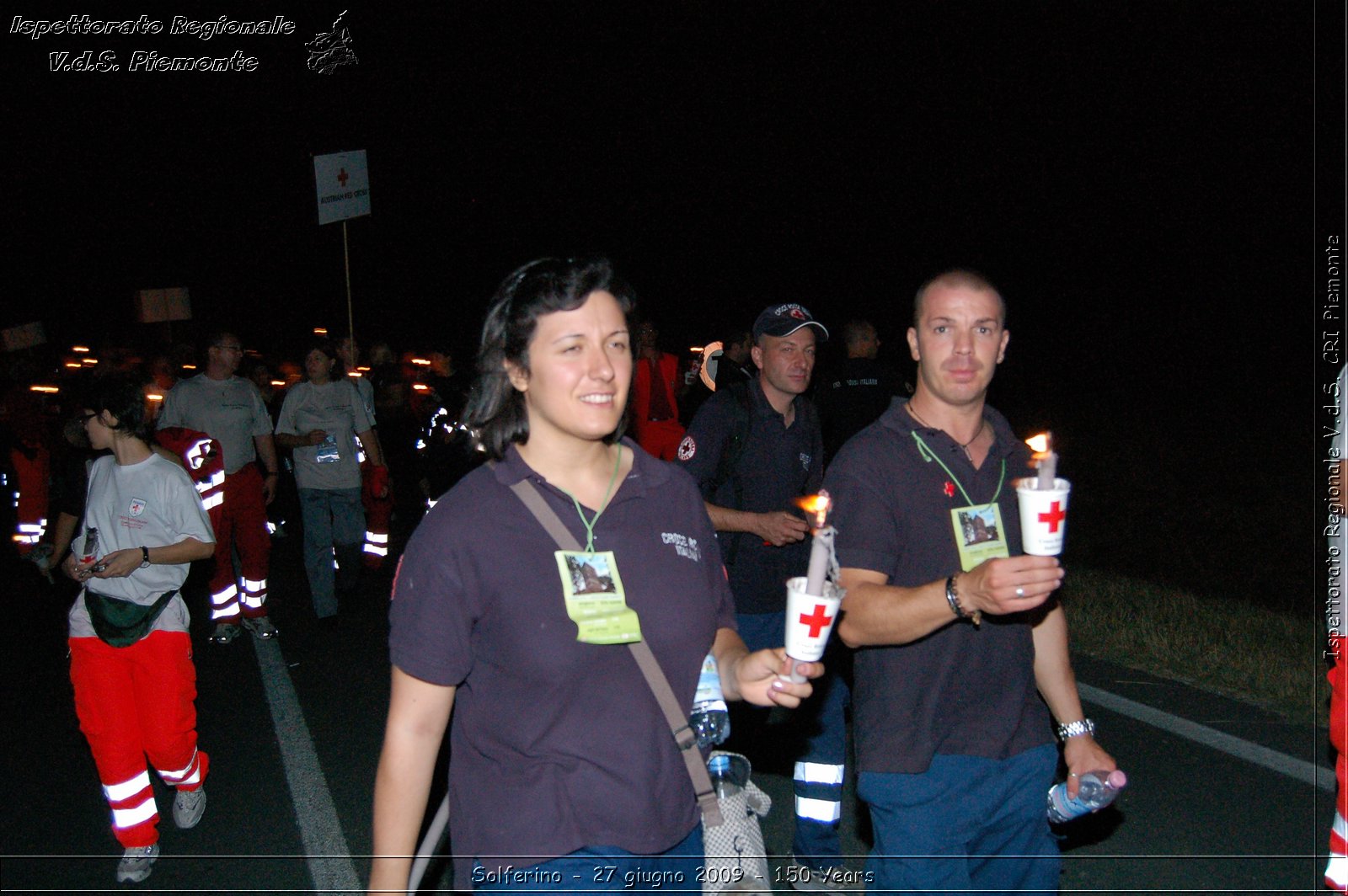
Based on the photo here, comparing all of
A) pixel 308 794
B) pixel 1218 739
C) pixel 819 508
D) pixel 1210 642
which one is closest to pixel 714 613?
pixel 819 508

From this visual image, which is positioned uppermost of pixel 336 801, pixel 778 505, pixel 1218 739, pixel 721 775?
pixel 778 505

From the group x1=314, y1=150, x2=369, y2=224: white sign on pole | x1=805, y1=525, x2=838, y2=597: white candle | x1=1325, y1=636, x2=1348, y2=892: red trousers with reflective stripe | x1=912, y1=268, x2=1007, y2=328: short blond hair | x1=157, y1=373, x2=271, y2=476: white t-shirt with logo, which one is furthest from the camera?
x1=314, y1=150, x2=369, y2=224: white sign on pole

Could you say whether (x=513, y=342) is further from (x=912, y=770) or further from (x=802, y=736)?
(x=802, y=736)

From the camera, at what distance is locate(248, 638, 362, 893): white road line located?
491 centimetres

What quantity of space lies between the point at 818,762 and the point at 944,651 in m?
1.80

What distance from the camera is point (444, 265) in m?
73.4

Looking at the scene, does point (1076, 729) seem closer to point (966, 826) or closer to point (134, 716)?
point (966, 826)

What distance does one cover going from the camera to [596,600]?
8.08 ft

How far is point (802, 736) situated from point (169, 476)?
3.22 metres

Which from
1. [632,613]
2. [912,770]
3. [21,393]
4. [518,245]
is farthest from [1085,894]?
[518,245]

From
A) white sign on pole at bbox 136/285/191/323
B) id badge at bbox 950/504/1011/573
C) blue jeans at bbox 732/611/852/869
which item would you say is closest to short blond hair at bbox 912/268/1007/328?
id badge at bbox 950/504/1011/573

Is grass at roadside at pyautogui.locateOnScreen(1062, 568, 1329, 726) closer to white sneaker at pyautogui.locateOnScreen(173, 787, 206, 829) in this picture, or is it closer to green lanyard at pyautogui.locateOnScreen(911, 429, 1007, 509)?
green lanyard at pyautogui.locateOnScreen(911, 429, 1007, 509)

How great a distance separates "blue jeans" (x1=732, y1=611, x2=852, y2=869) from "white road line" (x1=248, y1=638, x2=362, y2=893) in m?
1.91

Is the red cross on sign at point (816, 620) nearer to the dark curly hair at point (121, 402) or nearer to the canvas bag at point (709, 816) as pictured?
the canvas bag at point (709, 816)
